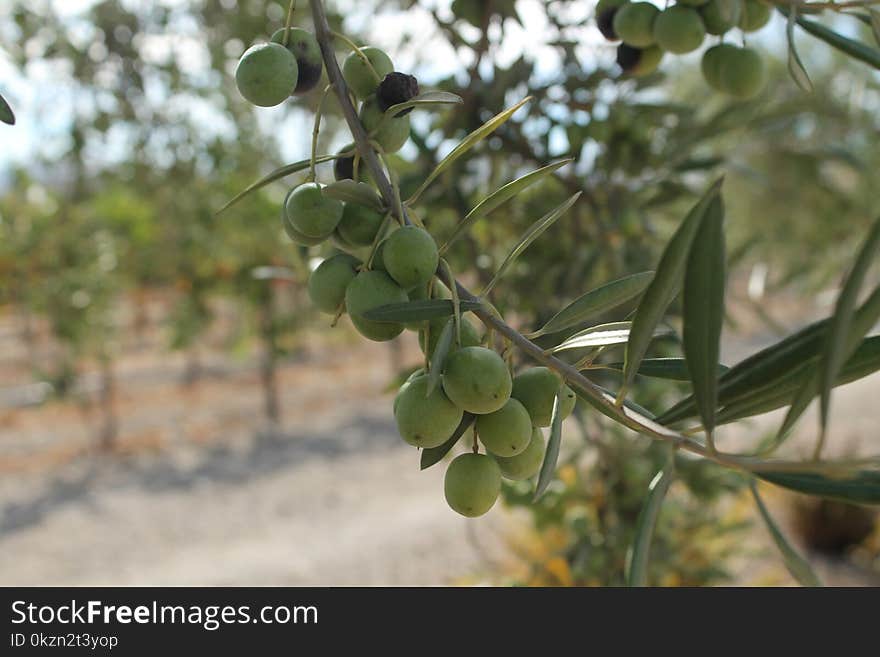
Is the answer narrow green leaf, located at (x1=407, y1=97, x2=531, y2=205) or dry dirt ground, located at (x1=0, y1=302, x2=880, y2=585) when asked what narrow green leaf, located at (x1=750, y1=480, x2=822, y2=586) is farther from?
dry dirt ground, located at (x1=0, y1=302, x2=880, y2=585)

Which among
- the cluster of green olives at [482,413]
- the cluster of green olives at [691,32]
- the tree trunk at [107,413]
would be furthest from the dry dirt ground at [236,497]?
the cluster of green olives at [482,413]

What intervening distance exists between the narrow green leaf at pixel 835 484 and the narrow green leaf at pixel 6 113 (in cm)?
59

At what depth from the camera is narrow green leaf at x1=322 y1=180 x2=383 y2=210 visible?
0.57m

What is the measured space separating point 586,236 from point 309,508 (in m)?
4.33

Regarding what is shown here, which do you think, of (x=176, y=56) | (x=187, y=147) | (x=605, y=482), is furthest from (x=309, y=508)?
(x=605, y=482)

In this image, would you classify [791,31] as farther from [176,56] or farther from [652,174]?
[176,56]

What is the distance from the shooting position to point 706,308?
0.51 meters

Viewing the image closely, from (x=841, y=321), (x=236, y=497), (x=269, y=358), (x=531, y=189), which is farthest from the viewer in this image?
Result: (x=269, y=358)

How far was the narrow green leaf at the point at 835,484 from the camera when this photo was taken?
1.66ft

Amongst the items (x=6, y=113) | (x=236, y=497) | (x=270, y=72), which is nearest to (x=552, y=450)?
(x=270, y=72)

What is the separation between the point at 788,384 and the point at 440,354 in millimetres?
256

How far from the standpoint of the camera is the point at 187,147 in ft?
12.2

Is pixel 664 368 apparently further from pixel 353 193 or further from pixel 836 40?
pixel 836 40

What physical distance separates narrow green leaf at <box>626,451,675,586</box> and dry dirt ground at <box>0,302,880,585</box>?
227 cm
